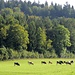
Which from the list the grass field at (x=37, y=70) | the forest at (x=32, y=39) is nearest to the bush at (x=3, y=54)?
the forest at (x=32, y=39)

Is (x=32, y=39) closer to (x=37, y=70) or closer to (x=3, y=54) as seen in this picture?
(x=3, y=54)

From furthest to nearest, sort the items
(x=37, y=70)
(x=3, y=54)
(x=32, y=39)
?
(x=32, y=39) → (x=3, y=54) → (x=37, y=70)

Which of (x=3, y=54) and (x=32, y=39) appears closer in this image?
(x=3, y=54)

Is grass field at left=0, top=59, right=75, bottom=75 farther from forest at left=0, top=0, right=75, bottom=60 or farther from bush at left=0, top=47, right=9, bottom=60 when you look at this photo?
forest at left=0, top=0, right=75, bottom=60

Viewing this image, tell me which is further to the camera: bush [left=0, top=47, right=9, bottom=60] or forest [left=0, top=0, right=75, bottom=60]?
forest [left=0, top=0, right=75, bottom=60]

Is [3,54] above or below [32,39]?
above

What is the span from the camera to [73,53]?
13475 centimetres

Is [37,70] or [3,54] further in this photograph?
[3,54]

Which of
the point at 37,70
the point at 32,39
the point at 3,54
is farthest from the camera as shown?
the point at 32,39

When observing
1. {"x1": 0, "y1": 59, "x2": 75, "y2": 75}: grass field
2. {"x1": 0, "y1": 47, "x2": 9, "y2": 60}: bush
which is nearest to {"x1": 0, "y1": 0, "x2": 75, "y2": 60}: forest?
{"x1": 0, "y1": 47, "x2": 9, "y2": 60}: bush

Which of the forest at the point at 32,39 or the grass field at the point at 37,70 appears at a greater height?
the grass field at the point at 37,70

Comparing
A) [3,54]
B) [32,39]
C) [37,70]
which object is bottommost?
[32,39]

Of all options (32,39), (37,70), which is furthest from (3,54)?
(37,70)

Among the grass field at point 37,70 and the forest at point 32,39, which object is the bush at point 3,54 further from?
the grass field at point 37,70
